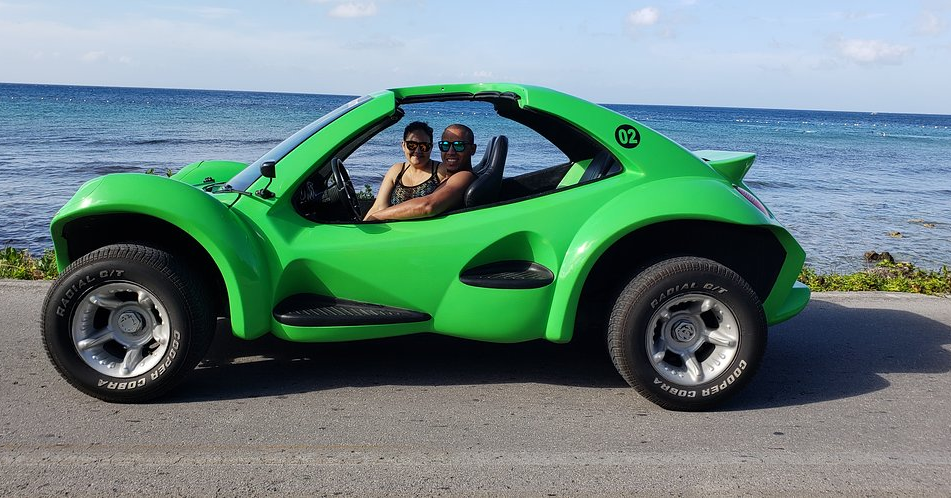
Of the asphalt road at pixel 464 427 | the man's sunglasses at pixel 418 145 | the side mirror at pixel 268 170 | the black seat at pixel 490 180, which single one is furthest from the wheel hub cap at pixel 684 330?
the side mirror at pixel 268 170

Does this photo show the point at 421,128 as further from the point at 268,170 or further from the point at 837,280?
the point at 837,280

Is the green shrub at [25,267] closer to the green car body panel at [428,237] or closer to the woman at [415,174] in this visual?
the green car body panel at [428,237]

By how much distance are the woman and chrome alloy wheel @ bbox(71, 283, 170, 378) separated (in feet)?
4.21

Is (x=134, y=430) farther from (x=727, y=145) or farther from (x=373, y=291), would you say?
(x=727, y=145)

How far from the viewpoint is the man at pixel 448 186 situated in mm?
4102

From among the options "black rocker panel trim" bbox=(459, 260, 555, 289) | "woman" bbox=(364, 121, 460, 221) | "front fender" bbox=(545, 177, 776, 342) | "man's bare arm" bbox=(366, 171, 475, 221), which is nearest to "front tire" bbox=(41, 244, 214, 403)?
"man's bare arm" bbox=(366, 171, 475, 221)

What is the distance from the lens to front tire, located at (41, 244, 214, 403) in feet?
12.5

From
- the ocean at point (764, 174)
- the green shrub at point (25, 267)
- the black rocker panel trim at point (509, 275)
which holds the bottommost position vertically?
the ocean at point (764, 174)

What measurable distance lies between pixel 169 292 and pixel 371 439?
3.86ft

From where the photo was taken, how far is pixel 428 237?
13.2 feet

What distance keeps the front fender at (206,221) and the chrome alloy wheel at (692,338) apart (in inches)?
75.1

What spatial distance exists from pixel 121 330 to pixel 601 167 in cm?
254

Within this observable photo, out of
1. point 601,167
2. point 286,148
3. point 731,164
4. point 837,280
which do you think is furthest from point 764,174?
point 286,148

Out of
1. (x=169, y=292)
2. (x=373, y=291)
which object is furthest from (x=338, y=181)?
(x=169, y=292)
